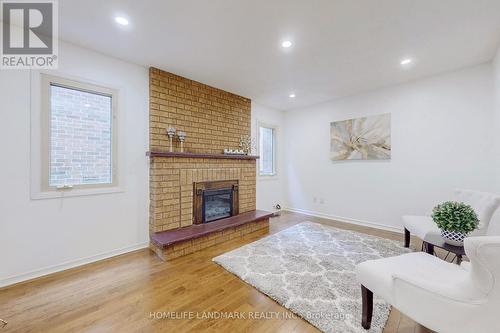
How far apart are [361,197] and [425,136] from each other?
1496mm

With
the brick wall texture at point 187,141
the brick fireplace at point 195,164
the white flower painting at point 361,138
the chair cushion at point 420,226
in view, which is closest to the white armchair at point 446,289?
the chair cushion at point 420,226

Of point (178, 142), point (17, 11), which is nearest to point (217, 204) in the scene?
point (178, 142)

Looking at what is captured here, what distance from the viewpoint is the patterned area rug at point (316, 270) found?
66.5 inches

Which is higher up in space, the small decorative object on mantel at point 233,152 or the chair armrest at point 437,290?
the small decorative object on mantel at point 233,152

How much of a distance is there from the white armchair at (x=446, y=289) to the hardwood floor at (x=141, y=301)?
49cm

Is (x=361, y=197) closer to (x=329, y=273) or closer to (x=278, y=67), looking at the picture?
(x=329, y=273)

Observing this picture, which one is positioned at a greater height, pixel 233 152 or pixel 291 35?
pixel 291 35

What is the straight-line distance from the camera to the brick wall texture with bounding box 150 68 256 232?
10.2ft

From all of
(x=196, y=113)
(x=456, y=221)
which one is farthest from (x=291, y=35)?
(x=456, y=221)

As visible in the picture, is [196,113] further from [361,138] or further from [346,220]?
[346,220]

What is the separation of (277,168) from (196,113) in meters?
2.69

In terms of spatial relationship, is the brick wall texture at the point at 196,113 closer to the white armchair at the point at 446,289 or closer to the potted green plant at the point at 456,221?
the white armchair at the point at 446,289

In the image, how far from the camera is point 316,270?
237cm

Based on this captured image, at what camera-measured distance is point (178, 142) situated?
3.39 m
